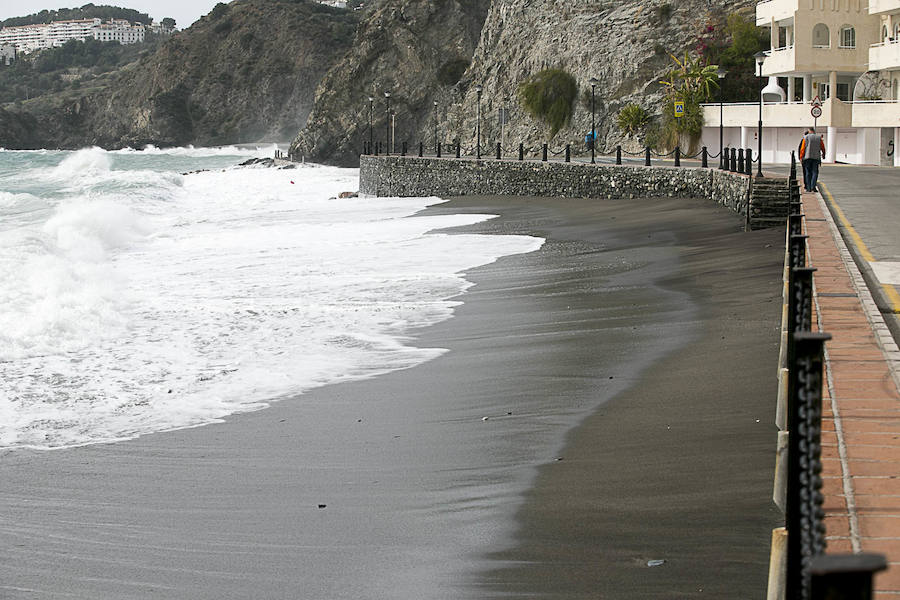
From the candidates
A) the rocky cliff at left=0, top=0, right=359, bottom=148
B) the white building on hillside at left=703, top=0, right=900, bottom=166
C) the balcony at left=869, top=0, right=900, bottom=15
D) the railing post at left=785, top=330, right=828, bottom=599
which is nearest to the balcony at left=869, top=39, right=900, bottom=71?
the white building on hillside at left=703, top=0, right=900, bottom=166

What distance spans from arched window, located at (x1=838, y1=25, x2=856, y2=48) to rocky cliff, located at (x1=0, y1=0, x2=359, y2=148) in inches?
4715

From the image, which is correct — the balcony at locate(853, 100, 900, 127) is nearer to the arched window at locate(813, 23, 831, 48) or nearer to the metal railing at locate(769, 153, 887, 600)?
the arched window at locate(813, 23, 831, 48)

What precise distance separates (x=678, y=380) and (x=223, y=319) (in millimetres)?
7196

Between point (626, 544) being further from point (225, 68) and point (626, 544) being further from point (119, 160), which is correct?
point (225, 68)

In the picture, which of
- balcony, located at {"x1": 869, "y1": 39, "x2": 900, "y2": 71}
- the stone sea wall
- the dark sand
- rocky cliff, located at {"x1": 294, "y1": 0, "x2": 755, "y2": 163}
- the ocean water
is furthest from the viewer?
rocky cliff, located at {"x1": 294, "y1": 0, "x2": 755, "y2": 163}

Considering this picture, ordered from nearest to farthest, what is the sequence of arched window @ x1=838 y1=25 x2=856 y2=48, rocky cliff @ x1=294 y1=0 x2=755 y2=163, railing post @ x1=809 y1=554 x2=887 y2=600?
railing post @ x1=809 y1=554 x2=887 y2=600 → arched window @ x1=838 y1=25 x2=856 y2=48 → rocky cliff @ x1=294 y1=0 x2=755 y2=163

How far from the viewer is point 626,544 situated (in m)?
6.32

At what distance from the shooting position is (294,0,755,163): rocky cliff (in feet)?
208

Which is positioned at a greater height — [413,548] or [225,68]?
[225,68]

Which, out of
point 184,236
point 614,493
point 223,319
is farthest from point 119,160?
point 614,493

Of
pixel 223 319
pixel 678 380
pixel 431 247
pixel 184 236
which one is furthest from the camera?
pixel 184 236

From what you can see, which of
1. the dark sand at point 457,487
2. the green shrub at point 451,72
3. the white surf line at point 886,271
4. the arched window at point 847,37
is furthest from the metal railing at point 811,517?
the green shrub at point 451,72

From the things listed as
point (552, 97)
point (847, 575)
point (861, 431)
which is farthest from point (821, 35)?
point (847, 575)

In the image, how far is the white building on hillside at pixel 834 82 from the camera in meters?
45.2
